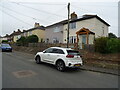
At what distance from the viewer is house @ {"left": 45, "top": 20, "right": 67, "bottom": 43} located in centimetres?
2833

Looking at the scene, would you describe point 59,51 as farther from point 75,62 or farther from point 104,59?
point 104,59

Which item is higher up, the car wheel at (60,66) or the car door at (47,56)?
the car door at (47,56)

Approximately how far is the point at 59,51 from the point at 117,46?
19.1 feet

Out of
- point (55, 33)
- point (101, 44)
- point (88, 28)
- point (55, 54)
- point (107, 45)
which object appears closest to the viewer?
point (55, 54)

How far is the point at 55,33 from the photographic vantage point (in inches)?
1193

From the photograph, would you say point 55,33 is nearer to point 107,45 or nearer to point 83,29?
point 83,29

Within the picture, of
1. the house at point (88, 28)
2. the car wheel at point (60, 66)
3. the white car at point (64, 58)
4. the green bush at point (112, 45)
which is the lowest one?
the car wheel at point (60, 66)

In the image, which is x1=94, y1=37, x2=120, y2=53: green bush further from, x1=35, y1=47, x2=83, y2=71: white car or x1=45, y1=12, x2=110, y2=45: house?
x1=45, y1=12, x2=110, y2=45: house

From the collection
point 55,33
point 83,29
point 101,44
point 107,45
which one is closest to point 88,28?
point 83,29

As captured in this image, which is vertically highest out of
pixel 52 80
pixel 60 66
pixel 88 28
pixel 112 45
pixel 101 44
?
pixel 88 28

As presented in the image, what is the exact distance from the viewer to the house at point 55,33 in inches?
1115

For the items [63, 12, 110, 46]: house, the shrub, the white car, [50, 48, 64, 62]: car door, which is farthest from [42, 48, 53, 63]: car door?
[63, 12, 110, 46]: house

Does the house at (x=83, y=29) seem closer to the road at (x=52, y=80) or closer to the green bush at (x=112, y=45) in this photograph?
the green bush at (x=112, y=45)

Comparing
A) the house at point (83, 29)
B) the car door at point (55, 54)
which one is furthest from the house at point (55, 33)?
the car door at point (55, 54)
